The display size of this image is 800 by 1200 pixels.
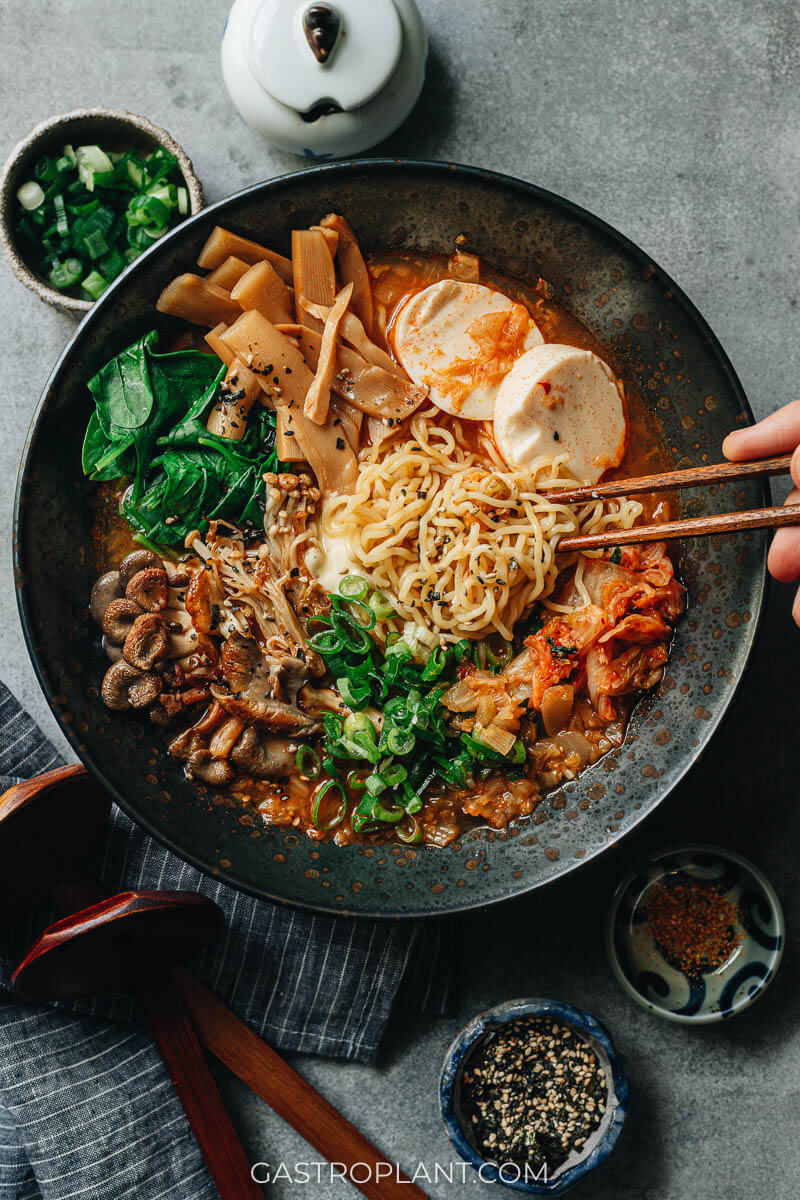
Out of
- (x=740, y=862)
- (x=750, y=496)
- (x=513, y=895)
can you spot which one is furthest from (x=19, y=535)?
(x=740, y=862)

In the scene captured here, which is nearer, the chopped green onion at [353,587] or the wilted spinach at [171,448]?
the wilted spinach at [171,448]

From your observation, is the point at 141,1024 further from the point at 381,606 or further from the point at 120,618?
the point at 381,606

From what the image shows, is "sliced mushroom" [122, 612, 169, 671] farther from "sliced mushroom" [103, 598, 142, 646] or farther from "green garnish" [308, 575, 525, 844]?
"green garnish" [308, 575, 525, 844]

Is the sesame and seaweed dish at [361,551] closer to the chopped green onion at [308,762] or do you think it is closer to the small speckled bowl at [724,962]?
the chopped green onion at [308,762]

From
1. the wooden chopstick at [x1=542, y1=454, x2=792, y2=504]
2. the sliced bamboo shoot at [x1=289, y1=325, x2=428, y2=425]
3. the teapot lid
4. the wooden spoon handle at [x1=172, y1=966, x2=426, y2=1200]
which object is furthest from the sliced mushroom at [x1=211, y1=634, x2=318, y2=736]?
the teapot lid

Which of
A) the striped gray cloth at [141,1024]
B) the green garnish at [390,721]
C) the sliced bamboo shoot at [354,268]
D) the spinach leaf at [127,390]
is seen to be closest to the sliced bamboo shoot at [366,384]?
the sliced bamboo shoot at [354,268]

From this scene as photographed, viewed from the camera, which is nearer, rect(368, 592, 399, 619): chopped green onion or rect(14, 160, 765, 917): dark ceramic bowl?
rect(14, 160, 765, 917): dark ceramic bowl

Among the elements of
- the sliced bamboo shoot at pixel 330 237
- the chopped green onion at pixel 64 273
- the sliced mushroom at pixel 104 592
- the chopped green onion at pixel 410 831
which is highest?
the chopped green onion at pixel 64 273
